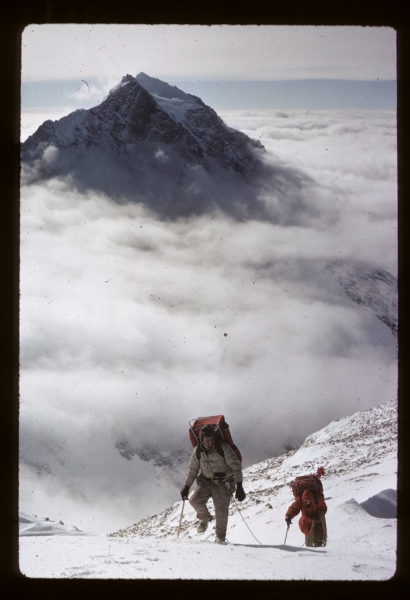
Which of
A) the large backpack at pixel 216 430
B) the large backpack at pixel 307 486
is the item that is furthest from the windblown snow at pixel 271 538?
the large backpack at pixel 216 430

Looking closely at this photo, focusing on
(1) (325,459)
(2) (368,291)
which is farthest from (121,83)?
(1) (325,459)

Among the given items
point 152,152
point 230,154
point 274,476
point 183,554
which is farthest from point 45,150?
point 183,554

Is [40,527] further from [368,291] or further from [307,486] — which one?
[368,291]

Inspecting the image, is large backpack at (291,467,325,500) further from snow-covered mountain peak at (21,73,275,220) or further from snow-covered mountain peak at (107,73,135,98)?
snow-covered mountain peak at (107,73,135,98)

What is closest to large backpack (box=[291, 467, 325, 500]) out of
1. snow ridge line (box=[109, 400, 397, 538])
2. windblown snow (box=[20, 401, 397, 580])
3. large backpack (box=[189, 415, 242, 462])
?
windblown snow (box=[20, 401, 397, 580])

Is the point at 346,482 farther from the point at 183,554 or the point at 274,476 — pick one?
the point at 183,554
